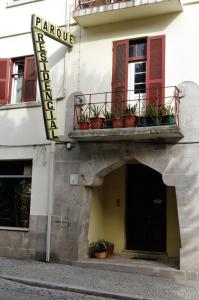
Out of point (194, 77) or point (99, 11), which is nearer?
point (194, 77)

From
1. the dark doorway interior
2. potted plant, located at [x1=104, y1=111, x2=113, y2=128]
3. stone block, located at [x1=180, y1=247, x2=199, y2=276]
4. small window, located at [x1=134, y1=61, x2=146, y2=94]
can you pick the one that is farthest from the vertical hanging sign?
stone block, located at [x1=180, y1=247, x2=199, y2=276]

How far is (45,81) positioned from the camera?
11.5 m

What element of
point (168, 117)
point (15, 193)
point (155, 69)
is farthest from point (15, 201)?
point (155, 69)

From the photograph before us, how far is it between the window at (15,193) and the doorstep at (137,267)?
2.30 metres

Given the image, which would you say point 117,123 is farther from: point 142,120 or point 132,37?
point 132,37

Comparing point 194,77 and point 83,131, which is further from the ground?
point 194,77

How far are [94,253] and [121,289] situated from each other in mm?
3069

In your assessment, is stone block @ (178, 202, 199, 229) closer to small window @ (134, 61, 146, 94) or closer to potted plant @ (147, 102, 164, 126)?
potted plant @ (147, 102, 164, 126)

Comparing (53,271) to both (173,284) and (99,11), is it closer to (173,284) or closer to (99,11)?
(173,284)

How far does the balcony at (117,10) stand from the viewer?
11.2 metres

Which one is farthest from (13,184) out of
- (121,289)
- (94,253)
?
(121,289)

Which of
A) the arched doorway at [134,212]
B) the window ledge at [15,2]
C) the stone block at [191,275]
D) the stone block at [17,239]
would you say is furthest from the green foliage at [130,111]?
the window ledge at [15,2]

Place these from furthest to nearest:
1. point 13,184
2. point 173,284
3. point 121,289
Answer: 1. point 13,184
2. point 173,284
3. point 121,289

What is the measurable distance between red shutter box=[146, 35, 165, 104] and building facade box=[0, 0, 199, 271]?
0.03m
